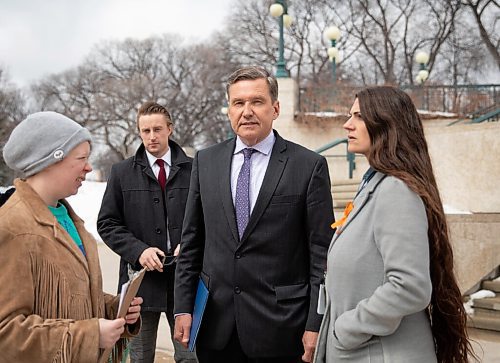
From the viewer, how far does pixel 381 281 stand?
84.0 inches

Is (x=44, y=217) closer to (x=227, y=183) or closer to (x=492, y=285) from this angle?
(x=227, y=183)

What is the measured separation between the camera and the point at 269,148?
2.90 metres

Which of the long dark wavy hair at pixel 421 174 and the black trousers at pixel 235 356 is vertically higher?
the long dark wavy hair at pixel 421 174

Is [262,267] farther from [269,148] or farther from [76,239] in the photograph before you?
[76,239]

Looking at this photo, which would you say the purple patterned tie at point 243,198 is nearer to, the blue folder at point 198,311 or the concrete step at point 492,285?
the blue folder at point 198,311

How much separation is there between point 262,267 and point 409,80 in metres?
32.6

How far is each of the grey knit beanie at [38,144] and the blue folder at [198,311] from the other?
1049 millimetres

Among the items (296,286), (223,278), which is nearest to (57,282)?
(223,278)

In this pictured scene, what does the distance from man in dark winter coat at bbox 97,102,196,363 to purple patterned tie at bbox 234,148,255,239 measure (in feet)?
3.46

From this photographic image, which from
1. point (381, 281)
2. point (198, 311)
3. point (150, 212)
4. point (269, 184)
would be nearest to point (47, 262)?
point (198, 311)

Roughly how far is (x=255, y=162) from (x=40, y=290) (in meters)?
1.27

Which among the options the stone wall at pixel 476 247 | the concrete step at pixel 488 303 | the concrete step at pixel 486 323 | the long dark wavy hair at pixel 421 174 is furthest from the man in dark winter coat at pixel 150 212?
the stone wall at pixel 476 247

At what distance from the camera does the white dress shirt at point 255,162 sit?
282cm

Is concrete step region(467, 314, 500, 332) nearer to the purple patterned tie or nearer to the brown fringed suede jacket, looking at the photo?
the purple patterned tie
